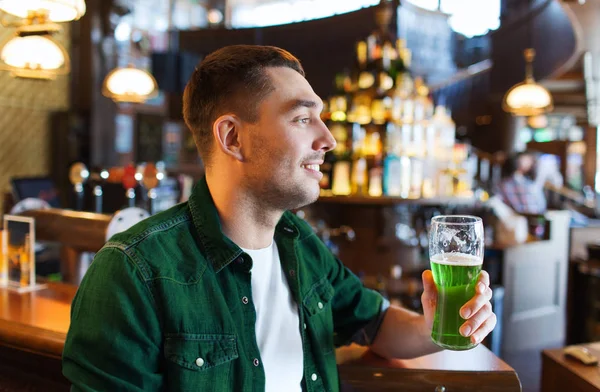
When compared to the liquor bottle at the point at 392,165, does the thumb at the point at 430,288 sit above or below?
below

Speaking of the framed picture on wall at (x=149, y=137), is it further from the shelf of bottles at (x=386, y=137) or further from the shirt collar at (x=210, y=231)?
the shirt collar at (x=210, y=231)

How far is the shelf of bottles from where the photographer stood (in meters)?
4.42

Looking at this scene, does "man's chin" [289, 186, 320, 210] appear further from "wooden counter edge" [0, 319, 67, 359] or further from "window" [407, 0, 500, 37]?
"window" [407, 0, 500, 37]

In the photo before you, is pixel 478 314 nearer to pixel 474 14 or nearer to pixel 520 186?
pixel 520 186

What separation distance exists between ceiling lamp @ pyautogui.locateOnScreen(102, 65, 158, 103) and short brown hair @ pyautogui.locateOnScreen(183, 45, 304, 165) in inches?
154

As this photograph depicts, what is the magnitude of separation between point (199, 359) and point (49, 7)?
7.56ft

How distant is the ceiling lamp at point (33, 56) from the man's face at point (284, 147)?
2.91 m

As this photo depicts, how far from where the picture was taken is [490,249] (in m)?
4.55

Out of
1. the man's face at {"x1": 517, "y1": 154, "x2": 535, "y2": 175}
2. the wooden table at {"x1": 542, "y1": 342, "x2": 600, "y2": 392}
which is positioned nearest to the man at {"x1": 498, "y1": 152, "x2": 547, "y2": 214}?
the man's face at {"x1": 517, "y1": 154, "x2": 535, "y2": 175}

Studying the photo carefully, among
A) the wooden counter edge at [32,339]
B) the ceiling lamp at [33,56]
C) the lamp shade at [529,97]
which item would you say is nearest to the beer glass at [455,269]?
the wooden counter edge at [32,339]

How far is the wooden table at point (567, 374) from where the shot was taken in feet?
5.77

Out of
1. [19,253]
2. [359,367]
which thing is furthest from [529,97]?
[19,253]

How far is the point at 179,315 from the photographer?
1141 mm

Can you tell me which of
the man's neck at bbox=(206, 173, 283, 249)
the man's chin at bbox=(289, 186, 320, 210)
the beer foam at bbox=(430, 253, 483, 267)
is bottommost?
the beer foam at bbox=(430, 253, 483, 267)
